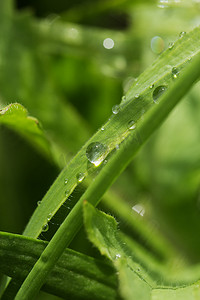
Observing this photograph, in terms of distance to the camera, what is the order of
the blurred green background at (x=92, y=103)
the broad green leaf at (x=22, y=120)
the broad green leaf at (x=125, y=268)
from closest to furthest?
the broad green leaf at (x=125, y=268), the broad green leaf at (x=22, y=120), the blurred green background at (x=92, y=103)

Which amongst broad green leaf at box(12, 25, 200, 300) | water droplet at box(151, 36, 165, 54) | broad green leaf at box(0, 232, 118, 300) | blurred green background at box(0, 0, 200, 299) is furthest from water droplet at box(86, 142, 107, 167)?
water droplet at box(151, 36, 165, 54)

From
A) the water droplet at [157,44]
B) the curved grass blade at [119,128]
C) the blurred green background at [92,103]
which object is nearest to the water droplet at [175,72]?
the curved grass blade at [119,128]

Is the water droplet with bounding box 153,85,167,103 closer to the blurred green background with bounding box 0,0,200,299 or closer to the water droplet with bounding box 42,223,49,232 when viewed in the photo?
the water droplet with bounding box 42,223,49,232

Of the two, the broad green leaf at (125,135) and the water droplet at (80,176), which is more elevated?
the broad green leaf at (125,135)

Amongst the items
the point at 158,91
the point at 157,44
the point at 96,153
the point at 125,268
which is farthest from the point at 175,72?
Answer: the point at 157,44

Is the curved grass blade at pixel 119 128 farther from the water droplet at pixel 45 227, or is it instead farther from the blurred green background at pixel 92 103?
the blurred green background at pixel 92 103

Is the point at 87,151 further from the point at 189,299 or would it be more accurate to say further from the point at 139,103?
the point at 189,299
